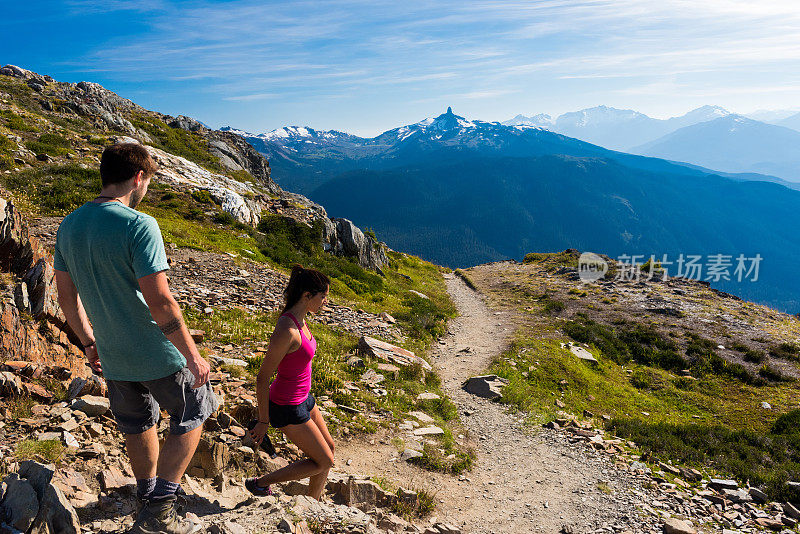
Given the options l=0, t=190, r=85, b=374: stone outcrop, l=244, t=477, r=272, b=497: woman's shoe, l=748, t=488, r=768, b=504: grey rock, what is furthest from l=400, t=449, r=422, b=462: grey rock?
l=748, t=488, r=768, b=504: grey rock

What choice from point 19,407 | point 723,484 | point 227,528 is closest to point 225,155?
point 19,407

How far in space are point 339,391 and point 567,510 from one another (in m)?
5.49

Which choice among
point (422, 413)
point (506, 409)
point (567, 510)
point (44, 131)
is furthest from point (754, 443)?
point (44, 131)

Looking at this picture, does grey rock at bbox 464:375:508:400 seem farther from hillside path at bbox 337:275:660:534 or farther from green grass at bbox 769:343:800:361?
green grass at bbox 769:343:800:361

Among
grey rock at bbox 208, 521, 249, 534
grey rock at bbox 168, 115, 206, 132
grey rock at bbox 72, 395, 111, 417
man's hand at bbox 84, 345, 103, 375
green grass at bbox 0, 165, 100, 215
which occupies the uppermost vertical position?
grey rock at bbox 168, 115, 206, 132

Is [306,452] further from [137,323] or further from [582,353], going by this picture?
[582,353]

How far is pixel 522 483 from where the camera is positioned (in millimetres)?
8812

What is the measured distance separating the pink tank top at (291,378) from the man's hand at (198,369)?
118 centimetres

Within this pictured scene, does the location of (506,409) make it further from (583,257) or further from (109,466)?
(583,257)

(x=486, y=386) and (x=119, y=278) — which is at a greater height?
(x=119, y=278)

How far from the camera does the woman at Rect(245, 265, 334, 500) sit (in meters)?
4.56

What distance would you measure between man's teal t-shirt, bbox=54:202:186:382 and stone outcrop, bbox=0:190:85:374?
368 centimetres

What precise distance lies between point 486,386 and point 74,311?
12.2 metres

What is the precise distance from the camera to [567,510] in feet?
26.1
